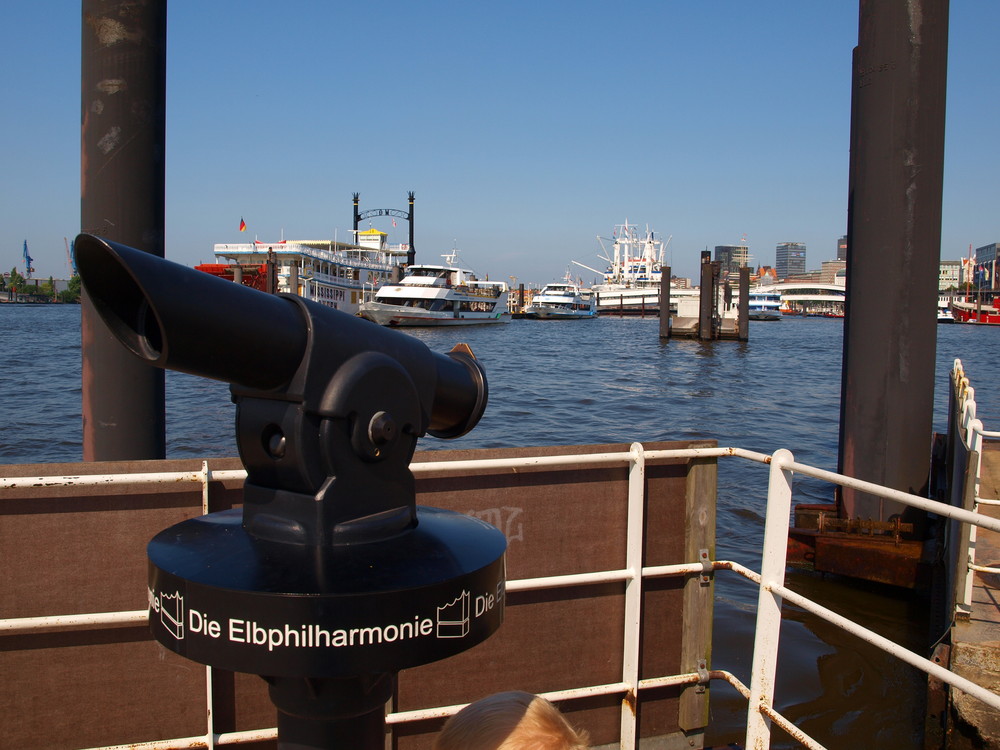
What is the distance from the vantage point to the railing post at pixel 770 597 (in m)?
2.74

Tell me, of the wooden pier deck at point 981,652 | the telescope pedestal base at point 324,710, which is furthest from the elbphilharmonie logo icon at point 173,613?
the wooden pier deck at point 981,652

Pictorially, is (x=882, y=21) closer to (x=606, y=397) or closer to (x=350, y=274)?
(x=606, y=397)

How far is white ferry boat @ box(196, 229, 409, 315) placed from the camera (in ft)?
170

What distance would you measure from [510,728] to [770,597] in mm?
1797

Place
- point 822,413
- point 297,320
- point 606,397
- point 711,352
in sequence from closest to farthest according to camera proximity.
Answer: point 297,320 → point 822,413 → point 606,397 → point 711,352

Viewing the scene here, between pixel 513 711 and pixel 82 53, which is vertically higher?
pixel 82 53

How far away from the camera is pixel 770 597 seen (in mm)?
2861

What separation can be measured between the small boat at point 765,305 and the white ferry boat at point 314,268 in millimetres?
70431

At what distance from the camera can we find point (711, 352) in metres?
43.6

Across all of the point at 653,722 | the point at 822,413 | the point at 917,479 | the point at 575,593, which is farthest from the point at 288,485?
the point at 822,413

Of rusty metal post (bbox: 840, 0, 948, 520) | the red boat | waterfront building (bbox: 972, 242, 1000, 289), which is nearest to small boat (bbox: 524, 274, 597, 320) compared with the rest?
the red boat

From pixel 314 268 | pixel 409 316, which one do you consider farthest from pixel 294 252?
pixel 409 316

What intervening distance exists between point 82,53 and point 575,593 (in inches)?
110

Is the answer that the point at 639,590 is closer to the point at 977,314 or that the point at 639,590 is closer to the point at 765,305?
the point at 977,314
